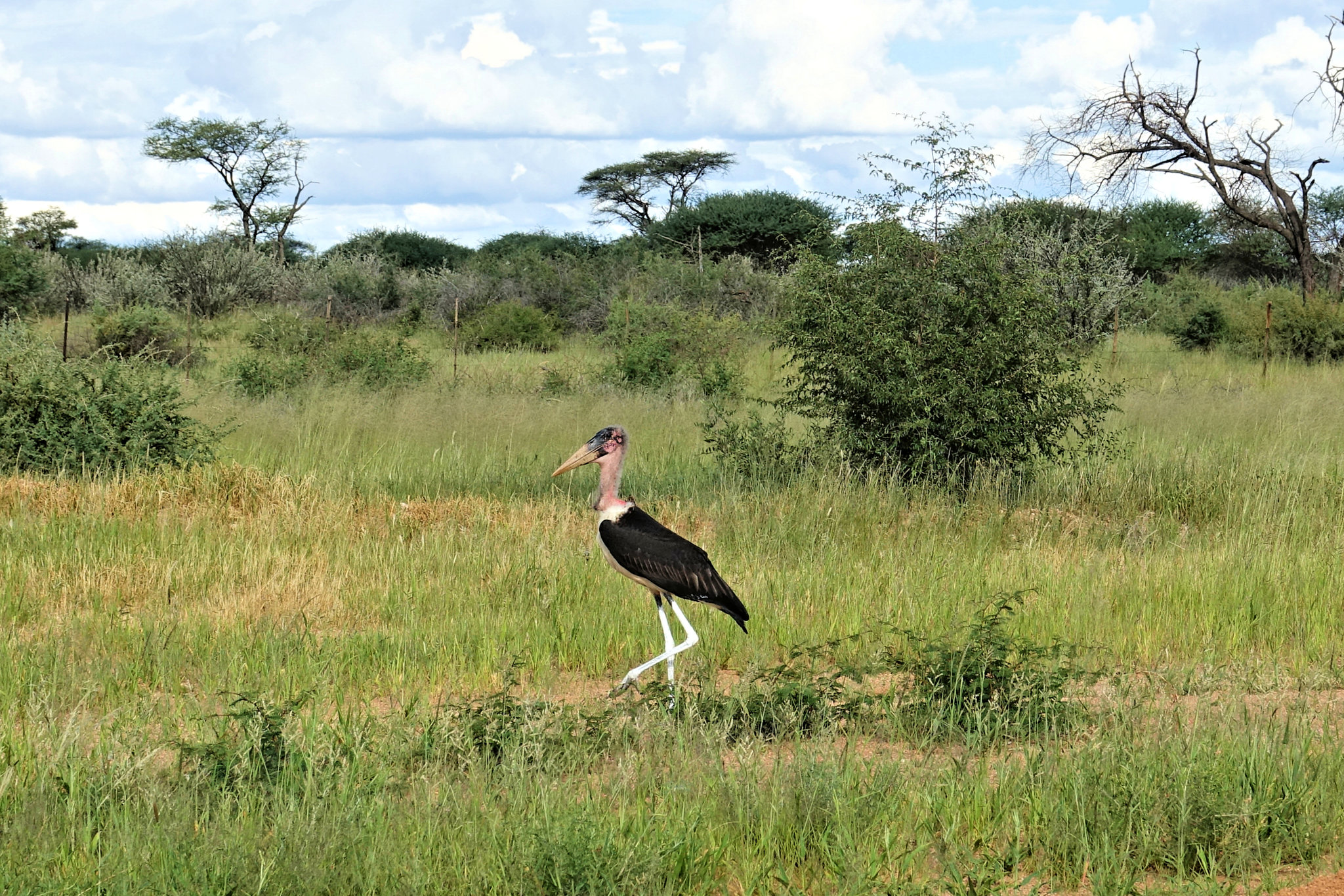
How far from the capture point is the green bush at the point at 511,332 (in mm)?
27078

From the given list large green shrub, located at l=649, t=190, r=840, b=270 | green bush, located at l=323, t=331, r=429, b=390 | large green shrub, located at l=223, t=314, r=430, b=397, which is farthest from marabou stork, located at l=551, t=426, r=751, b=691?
large green shrub, located at l=649, t=190, r=840, b=270

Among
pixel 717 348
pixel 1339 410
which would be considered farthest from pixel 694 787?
pixel 717 348

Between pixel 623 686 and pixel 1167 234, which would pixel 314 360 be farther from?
pixel 1167 234

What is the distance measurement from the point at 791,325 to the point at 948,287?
4.46 feet

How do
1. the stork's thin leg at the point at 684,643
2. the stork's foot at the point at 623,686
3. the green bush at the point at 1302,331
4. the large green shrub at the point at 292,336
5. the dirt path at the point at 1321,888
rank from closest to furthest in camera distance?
1. the dirt path at the point at 1321,888
2. the stork's foot at the point at 623,686
3. the stork's thin leg at the point at 684,643
4. the large green shrub at the point at 292,336
5. the green bush at the point at 1302,331

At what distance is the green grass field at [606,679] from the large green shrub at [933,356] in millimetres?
572

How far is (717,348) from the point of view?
21.0 meters

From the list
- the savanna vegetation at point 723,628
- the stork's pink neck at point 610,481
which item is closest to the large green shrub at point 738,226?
the savanna vegetation at point 723,628

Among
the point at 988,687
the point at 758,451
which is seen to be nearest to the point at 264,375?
the point at 758,451

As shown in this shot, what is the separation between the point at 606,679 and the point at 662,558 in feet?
3.80

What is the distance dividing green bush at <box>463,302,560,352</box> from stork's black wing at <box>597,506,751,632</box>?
70.4 ft

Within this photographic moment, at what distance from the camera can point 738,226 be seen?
139ft

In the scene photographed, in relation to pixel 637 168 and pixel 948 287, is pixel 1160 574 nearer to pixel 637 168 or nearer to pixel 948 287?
pixel 948 287

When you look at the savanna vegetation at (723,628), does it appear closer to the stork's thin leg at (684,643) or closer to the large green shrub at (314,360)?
the stork's thin leg at (684,643)
